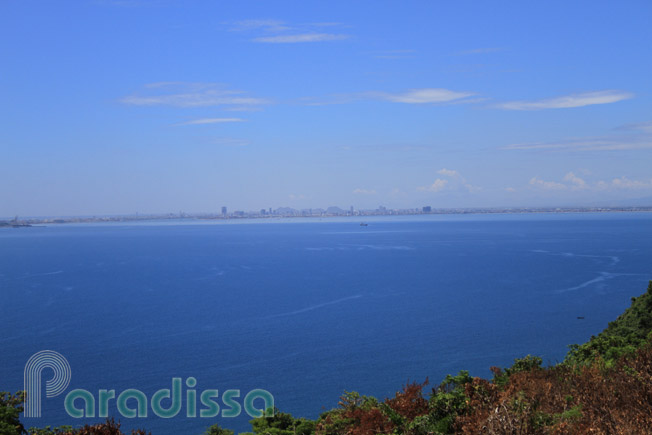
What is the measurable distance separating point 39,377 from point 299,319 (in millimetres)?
20699

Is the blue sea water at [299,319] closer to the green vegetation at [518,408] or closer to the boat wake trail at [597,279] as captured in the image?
the boat wake trail at [597,279]

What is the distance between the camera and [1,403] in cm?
1218

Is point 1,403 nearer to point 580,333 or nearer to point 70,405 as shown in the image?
point 70,405

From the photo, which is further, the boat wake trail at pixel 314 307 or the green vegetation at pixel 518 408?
the boat wake trail at pixel 314 307

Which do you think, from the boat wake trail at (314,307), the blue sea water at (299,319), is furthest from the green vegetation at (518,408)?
the boat wake trail at (314,307)

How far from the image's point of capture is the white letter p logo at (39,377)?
28.2m

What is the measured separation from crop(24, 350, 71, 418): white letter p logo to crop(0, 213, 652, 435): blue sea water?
1.75 ft

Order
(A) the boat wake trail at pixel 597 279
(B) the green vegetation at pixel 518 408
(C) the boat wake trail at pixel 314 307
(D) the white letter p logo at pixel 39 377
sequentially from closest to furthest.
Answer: (B) the green vegetation at pixel 518 408, (D) the white letter p logo at pixel 39 377, (C) the boat wake trail at pixel 314 307, (A) the boat wake trail at pixel 597 279

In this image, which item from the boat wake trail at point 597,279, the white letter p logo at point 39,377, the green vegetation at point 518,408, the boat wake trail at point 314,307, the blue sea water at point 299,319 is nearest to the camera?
the green vegetation at point 518,408

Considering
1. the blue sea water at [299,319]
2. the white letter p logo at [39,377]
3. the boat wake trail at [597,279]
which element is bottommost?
the white letter p logo at [39,377]

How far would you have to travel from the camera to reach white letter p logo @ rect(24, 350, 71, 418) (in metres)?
28.2

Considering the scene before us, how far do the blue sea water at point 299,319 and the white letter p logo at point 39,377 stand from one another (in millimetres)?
535

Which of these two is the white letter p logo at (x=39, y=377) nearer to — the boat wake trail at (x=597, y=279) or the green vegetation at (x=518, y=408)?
the green vegetation at (x=518, y=408)

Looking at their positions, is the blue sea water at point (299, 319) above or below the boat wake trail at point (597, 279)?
below
